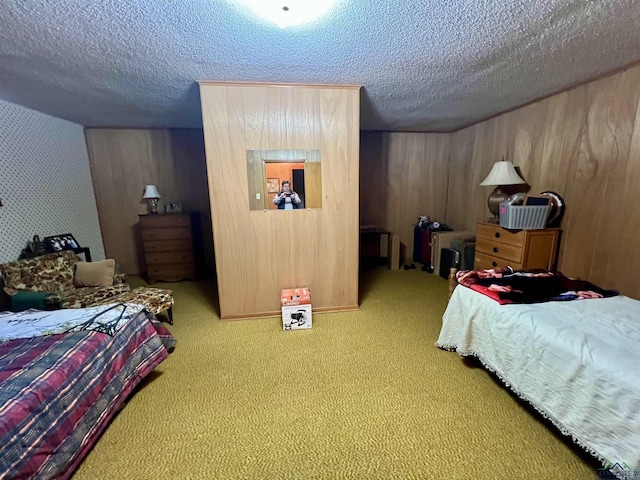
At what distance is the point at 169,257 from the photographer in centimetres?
380

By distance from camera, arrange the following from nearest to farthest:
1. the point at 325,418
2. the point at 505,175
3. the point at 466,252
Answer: the point at 325,418, the point at 505,175, the point at 466,252

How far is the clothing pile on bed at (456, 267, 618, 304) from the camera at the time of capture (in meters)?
1.73

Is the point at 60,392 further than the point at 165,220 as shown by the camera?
No

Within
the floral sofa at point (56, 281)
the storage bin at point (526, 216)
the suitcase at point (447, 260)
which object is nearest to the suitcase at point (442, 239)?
the suitcase at point (447, 260)

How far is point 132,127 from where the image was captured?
3.80 meters

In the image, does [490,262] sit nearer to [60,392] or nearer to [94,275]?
[60,392]

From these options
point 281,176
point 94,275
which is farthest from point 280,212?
point 94,275

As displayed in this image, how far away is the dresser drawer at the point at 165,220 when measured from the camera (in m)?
3.67

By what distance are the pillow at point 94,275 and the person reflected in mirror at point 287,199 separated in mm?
1820

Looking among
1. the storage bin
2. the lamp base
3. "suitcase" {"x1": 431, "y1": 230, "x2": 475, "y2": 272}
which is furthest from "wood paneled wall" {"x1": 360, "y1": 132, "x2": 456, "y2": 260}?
the storage bin

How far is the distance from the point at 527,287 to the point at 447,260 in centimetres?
188

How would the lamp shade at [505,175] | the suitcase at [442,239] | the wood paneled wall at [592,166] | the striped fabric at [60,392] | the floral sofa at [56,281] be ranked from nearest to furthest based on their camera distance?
the striped fabric at [60,392] → the wood paneled wall at [592,166] → the floral sofa at [56,281] → the lamp shade at [505,175] → the suitcase at [442,239]

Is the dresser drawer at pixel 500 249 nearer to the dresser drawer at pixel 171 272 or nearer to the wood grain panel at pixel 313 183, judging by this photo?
the wood grain panel at pixel 313 183

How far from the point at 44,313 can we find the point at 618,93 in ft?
14.6
